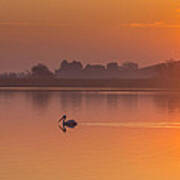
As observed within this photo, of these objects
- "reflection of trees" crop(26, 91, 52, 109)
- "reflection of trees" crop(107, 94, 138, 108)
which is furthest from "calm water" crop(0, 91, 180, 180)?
"reflection of trees" crop(107, 94, 138, 108)

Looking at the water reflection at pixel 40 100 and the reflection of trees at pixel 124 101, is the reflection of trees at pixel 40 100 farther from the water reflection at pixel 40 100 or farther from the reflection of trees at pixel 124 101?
the reflection of trees at pixel 124 101

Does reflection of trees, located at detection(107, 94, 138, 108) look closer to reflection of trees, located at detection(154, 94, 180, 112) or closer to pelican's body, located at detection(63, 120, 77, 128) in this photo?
reflection of trees, located at detection(154, 94, 180, 112)

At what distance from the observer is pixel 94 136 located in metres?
30.2

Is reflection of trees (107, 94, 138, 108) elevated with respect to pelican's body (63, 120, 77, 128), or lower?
elevated

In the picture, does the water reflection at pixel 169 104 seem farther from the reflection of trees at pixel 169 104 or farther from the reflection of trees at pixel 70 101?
the reflection of trees at pixel 70 101

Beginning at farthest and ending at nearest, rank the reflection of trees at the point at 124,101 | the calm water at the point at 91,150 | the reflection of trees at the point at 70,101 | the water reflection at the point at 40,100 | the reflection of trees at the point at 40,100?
the reflection of trees at the point at 124,101, the reflection of trees at the point at 70,101, the reflection of trees at the point at 40,100, the water reflection at the point at 40,100, the calm water at the point at 91,150

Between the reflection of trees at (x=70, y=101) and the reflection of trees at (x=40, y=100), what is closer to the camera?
the reflection of trees at (x=40, y=100)

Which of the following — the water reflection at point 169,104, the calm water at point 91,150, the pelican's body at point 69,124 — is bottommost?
the calm water at point 91,150

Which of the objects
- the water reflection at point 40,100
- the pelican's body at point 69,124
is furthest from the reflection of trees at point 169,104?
the pelican's body at point 69,124

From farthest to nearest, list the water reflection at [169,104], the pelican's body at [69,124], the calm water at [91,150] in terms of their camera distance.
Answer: the water reflection at [169,104], the pelican's body at [69,124], the calm water at [91,150]

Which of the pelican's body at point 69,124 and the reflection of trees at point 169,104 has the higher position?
the reflection of trees at point 169,104

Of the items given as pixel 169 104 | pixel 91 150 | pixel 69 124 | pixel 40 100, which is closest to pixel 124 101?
pixel 169 104

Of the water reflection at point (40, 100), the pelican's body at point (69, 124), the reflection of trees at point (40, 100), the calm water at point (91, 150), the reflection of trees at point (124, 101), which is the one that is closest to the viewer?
the calm water at point (91, 150)

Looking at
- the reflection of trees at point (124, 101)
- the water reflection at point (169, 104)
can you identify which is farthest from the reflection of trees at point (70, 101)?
the water reflection at point (169, 104)
